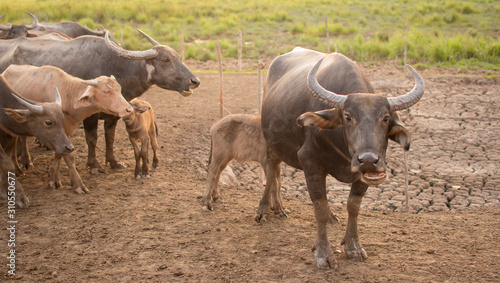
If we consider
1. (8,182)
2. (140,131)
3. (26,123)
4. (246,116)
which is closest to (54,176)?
(8,182)

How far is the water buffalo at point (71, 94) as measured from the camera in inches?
256

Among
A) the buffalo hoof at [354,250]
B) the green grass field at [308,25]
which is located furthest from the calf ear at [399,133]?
the green grass field at [308,25]

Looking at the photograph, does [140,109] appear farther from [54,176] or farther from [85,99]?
[54,176]

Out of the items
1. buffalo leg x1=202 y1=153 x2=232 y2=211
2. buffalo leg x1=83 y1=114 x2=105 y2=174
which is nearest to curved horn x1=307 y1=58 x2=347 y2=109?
buffalo leg x1=202 y1=153 x2=232 y2=211

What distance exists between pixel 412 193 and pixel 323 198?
380 centimetres

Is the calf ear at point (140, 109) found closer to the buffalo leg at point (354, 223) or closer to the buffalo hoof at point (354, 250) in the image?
the buffalo leg at point (354, 223)

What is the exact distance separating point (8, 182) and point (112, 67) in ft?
8.42

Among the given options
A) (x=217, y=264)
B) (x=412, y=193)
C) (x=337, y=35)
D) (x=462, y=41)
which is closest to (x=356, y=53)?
(x=462, y=41)

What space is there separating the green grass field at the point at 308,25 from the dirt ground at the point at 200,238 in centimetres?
1081

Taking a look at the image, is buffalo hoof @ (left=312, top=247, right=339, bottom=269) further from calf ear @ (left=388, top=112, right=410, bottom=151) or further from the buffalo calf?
the buffalo calf

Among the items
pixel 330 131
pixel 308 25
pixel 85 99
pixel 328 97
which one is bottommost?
pixel 308 25

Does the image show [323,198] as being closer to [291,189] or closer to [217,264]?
[217,264]

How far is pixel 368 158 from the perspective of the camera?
3826mm

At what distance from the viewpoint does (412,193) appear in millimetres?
8008
